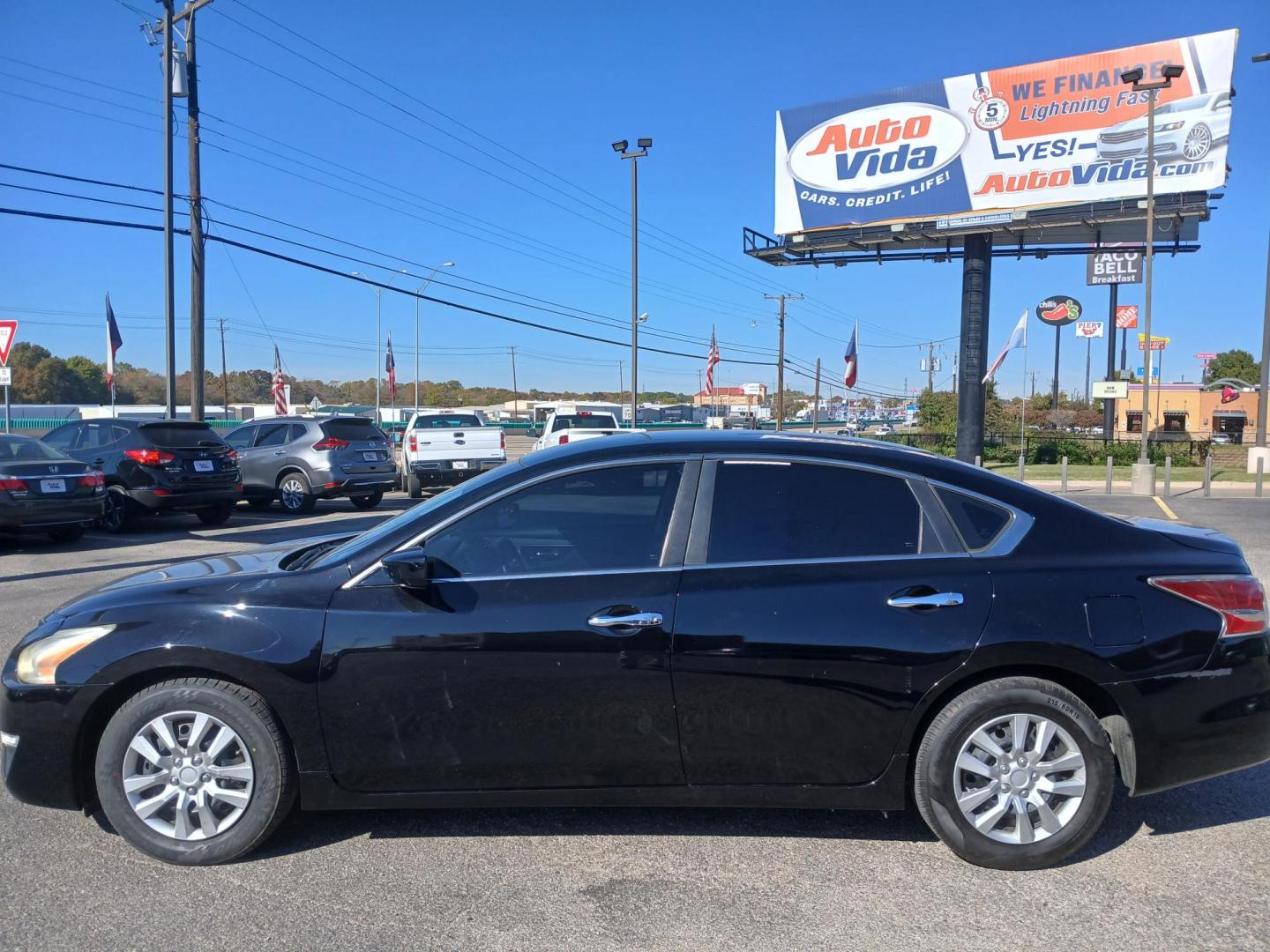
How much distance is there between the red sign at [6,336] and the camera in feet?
52.1

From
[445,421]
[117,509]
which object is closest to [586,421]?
[445,421]

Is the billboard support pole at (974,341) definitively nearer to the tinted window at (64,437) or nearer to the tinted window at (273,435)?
the tinted window at (273,435)

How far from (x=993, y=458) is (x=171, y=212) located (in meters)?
28.3

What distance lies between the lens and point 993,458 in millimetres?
35406

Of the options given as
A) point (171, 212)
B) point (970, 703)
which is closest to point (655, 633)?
point (970, 703)

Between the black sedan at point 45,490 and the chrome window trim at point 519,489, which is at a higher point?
the chrome window trim at point 519,489

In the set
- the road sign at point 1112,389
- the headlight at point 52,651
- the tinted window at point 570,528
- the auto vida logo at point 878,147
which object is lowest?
the headlight at point 52,651

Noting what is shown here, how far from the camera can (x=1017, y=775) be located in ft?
11.6

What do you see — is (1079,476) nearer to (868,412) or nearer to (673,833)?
(673,833)

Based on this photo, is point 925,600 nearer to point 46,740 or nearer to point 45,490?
point 46,740

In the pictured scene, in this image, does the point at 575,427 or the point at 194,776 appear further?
the point at 575,427

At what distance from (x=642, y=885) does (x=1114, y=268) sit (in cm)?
3503

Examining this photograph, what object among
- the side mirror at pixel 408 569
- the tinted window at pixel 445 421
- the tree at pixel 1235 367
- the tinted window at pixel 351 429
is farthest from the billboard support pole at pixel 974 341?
the tree at pixel 1235 367

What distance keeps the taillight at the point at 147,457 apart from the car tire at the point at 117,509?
1.52 ft
